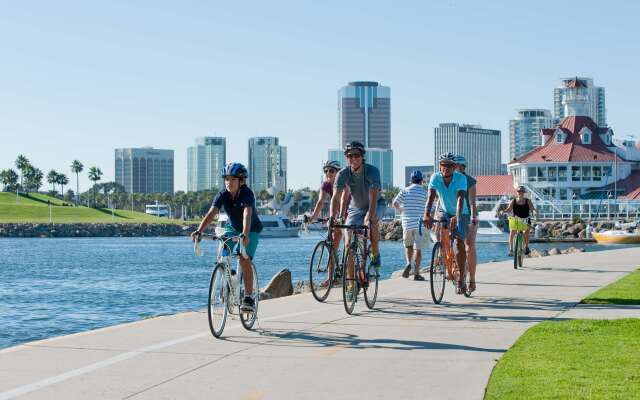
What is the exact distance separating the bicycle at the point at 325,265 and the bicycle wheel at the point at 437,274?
1355mm

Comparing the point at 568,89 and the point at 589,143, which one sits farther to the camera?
the point at 568,89

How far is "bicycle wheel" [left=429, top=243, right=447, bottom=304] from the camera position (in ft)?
47.3

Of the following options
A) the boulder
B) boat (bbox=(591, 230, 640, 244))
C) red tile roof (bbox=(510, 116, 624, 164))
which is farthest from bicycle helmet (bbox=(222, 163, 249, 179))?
red tile roof (bbox=(510, 116, 624, 164))

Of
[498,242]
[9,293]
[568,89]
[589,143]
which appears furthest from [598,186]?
[9,293]

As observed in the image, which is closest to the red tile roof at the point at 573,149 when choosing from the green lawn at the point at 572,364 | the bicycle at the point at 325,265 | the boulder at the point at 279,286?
the boulder at the point at 279,286

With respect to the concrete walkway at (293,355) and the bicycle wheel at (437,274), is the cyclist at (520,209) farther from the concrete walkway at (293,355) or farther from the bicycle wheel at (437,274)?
the bicycle wheel at (437,274)

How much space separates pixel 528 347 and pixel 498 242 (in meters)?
100

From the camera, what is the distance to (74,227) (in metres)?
177

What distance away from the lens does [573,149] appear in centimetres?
12225

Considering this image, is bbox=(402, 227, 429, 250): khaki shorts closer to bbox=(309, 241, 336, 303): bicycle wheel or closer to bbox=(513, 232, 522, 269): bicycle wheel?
bbox=(513, 232, 522, 269): bicycle wheel

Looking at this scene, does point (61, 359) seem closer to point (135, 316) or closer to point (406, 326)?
point (406, 326)

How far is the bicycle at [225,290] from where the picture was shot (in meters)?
10.9

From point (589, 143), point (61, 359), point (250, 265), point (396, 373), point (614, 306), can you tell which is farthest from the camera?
point (589, 143)

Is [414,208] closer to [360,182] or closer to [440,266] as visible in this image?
[440,266]
